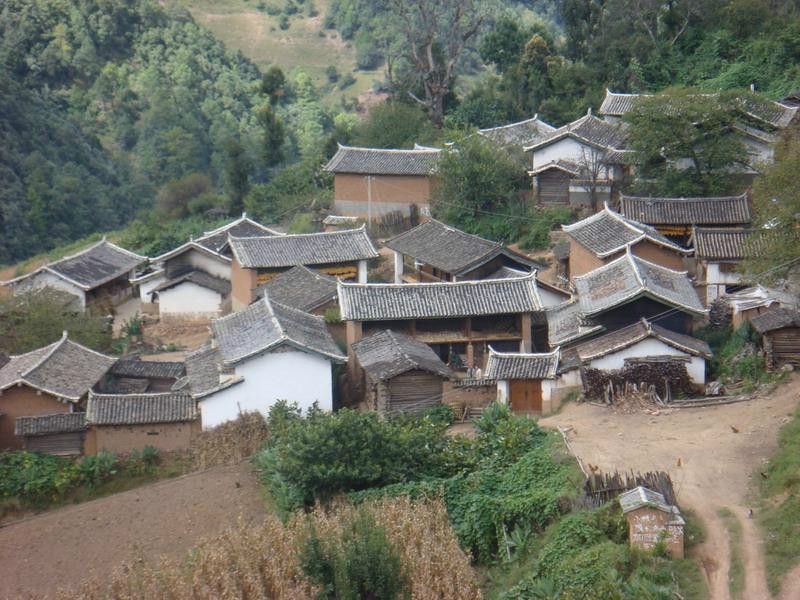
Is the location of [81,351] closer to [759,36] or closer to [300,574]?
[300,574]

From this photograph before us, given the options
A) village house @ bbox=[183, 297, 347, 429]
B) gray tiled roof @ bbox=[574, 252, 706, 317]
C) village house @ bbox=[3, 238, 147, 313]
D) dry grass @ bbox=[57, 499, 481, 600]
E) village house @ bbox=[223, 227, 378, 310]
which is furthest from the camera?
village house @ bbox=[3, 238, 147, 313]

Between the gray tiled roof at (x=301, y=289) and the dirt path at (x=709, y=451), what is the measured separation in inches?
316

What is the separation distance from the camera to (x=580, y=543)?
1572 cm

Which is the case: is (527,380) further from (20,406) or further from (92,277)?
(92,277)

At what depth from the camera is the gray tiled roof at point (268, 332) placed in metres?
22.8

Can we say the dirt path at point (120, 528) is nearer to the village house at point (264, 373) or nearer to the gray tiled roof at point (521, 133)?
the village house at point (264, 373)

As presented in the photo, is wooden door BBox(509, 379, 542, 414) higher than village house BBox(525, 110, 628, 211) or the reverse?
the reverse

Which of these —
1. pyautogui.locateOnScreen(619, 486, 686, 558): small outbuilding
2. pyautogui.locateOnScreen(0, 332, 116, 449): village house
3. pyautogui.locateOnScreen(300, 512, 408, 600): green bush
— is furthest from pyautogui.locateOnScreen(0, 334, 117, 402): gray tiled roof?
pyautogui.locateOnScreen(619, 486, 686, 558): small outbuilding

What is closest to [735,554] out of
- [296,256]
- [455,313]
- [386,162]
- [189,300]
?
[455,313]

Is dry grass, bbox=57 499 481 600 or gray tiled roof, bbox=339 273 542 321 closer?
dry grass, bbox=57 499 481 600

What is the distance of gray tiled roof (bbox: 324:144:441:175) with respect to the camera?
35.9m

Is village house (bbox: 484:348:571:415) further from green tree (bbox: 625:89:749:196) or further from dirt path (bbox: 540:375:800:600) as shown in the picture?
green tree (bbox: 625:89:749:196)

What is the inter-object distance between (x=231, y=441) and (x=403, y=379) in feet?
11.6

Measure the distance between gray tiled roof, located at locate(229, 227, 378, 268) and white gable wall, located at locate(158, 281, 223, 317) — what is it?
257 centimetres
